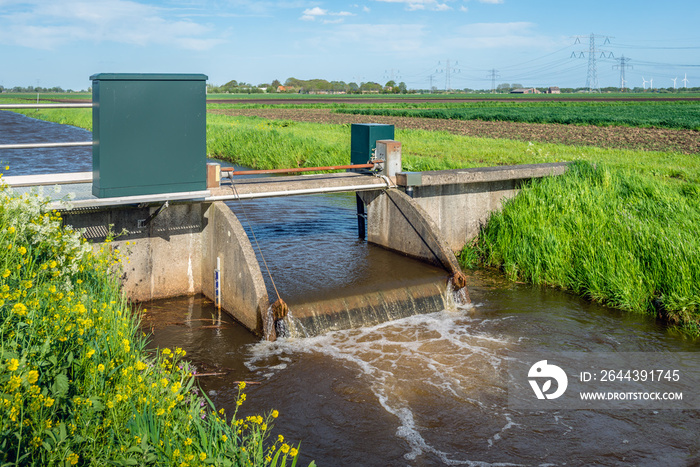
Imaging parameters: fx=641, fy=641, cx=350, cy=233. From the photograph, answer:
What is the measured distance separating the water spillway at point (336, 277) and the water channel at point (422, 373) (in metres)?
0.06

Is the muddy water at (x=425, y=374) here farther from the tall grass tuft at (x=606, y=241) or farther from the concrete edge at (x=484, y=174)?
the concrete edge at (x=484, y=174)

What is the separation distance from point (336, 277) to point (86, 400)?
565 centimetres

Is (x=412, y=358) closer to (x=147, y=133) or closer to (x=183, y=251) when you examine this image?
(x=183, y=251)

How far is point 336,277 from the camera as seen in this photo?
930 cm

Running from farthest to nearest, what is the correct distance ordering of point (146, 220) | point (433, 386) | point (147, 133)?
point (146, 220) < point (147, 133) < point (433, 386)

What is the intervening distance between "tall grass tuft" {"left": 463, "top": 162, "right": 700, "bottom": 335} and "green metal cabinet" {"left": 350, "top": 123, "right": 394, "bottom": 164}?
2508mm

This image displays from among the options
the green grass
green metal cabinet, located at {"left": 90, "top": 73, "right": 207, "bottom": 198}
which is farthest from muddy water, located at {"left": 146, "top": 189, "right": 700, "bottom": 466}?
the green grass

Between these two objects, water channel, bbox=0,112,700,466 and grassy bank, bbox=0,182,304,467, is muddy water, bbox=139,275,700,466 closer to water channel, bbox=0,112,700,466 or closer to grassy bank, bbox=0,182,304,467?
water channel, bbox=0,112,700,466

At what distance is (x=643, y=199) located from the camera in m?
11.1

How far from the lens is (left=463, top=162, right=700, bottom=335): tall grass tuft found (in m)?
8.71

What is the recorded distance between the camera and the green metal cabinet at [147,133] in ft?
24.4

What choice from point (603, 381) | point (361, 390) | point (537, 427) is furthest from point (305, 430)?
point (603, 381)

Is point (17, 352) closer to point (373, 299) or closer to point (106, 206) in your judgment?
point (106, 206)

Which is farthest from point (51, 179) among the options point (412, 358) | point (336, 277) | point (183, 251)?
point (412, 358)
